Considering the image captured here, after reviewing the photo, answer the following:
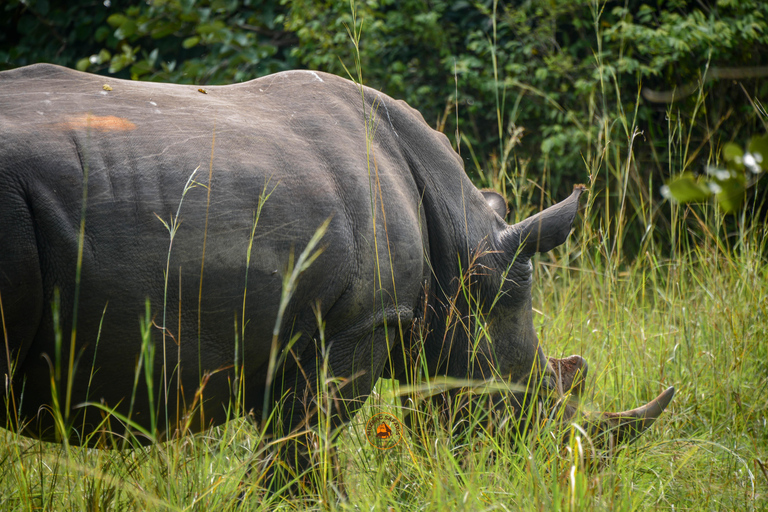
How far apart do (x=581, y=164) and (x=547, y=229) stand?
3672 mm

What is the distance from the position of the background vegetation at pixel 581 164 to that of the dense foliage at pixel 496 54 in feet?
0.08

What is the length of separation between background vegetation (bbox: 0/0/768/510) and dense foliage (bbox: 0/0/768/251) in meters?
0.02

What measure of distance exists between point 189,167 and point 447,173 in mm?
990

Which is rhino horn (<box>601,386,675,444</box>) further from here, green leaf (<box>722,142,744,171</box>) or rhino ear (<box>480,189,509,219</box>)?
green leaf (<box>722,142,744,171</box>)

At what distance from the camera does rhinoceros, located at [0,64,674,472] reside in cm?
166

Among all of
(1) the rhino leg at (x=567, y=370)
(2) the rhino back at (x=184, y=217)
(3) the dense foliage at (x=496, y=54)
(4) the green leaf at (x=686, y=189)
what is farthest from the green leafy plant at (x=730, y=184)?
(3) the dense foliage at (x=496, y=54)

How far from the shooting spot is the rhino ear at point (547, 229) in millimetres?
2400

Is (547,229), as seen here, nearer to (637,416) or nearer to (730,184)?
(637,416)

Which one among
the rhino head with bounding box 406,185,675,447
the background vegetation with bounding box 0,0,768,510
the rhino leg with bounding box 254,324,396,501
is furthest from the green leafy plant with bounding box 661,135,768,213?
the rhino head with bounding box 406,185,675,447

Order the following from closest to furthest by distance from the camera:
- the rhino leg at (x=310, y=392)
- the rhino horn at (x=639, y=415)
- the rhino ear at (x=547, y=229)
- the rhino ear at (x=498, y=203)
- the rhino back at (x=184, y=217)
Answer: the rhino back at (x=184, y=217) < the rhino leg at (x=310, y=392) < the rhino ear at (x=547, y=229) < the rhino horn at (x=639, y=415) < the rhino ear at (x=498, y=203)

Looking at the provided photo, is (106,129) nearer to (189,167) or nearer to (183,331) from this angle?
(189,167)

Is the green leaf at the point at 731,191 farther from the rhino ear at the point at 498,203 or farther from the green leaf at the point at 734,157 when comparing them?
the rhino ear at the point at 498,203

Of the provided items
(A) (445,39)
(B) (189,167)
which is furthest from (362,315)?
(A) (445,39)

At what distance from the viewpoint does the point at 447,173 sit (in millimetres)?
2471
